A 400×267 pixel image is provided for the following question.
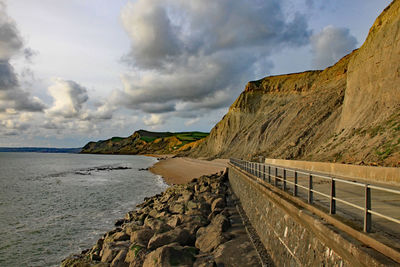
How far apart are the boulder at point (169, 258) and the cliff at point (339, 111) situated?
1519 cm

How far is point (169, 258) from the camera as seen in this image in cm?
708

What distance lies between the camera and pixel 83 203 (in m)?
23.5

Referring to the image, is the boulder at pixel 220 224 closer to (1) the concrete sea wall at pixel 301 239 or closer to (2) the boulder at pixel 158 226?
(1) the concrete sea wall at pixel 301 239

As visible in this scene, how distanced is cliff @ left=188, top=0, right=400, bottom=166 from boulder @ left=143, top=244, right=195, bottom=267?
1519 centimetres

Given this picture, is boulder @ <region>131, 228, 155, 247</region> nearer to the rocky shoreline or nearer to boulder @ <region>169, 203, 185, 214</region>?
the rocky shoreline

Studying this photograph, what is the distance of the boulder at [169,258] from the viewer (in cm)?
698

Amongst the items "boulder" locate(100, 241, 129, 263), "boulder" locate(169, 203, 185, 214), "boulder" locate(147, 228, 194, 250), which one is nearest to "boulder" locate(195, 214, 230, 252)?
"boulder" locate(147, 228, 194, 250)

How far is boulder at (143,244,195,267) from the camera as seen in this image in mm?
6980

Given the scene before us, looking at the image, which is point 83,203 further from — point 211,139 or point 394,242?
point 211,139

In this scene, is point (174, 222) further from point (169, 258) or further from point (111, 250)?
point (169, 258)

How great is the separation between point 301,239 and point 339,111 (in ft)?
113

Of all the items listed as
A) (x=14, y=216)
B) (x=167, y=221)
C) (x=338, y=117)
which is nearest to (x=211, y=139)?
(x=338, y=117)

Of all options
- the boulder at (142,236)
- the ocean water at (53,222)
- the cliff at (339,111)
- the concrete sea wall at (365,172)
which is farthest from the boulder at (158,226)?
the cliff at (339,111)

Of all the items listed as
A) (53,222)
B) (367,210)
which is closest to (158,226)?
(367,210)
